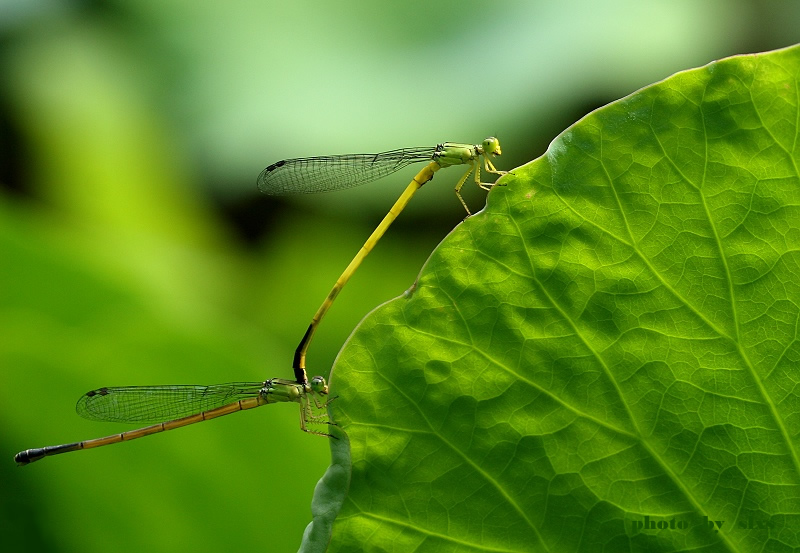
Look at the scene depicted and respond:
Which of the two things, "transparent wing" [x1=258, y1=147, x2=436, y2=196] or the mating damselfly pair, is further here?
"transparent wing" [x1=258, y1=147, x2=436, y2=196]

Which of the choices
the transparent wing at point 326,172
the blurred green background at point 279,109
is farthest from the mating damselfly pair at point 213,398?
the transparent wing at point 326,172

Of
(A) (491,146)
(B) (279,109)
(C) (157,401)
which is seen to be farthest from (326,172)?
(C) (157,401)

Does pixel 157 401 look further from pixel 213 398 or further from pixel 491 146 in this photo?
pixel 491 146

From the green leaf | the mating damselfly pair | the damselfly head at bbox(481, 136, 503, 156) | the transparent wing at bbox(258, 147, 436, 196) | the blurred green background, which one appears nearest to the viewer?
the green leaf

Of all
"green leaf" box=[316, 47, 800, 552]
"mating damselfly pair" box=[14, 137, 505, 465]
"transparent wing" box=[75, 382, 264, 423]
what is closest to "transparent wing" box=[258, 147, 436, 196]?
"mating damselfly pair" box=[14, 137, 505, 465]

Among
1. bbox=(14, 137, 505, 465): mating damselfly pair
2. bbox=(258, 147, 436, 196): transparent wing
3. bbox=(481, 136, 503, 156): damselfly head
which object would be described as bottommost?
bbox=(14, 137, 505, 465): mating damselfly pair

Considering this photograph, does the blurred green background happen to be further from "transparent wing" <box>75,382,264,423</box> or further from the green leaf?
the green leaf

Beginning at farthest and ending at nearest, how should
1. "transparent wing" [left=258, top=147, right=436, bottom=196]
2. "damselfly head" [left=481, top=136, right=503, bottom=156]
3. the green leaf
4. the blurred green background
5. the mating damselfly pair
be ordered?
the blurred green background
"transparent wing" [left=258, top=147, right=436, bottom=196]
"damselfly head" [left=481, top=136, right=503, bottom=156]
the mating damselfly pair
the green leaf
